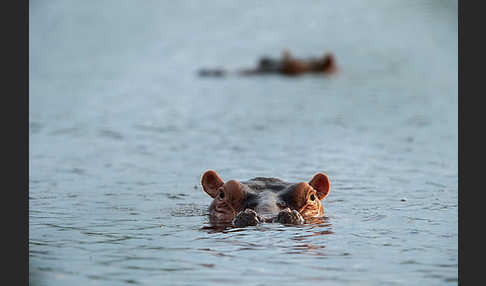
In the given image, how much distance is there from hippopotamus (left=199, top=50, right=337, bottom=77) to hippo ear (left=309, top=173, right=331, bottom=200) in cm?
2321

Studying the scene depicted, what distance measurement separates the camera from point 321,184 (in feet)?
43.4

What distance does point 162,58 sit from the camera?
40469mm

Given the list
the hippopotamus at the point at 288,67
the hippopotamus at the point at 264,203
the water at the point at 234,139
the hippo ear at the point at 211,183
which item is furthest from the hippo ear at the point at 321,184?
the hippopotamus at the point at 288,67

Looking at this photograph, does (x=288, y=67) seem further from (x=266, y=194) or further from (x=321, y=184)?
(x=266, y=194)

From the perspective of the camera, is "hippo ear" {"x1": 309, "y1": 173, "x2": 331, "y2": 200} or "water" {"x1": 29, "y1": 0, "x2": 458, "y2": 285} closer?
"water" {"x1": 29, "y1": 0, "x2": 458, "y2": 285}

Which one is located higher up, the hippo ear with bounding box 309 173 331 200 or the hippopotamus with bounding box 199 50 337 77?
the hippopotamus with bounding box 199 50 337 77

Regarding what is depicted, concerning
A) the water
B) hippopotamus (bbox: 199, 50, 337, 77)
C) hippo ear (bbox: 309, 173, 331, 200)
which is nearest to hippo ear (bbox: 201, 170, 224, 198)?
the water

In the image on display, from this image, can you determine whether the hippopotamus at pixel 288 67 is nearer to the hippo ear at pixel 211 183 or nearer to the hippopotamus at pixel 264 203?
the hippo ear at pixel 211 183

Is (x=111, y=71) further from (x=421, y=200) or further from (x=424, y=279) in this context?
(x=424, y=279)

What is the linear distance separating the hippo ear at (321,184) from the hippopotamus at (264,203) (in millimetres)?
31

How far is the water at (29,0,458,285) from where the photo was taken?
9945 millimetres

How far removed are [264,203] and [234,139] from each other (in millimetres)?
10042

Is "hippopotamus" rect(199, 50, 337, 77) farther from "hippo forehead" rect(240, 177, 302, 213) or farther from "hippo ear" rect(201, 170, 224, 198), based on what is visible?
"hippo forehead" rect(240, 177, 302, 213)

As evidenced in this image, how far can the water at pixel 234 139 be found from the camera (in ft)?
32.6
